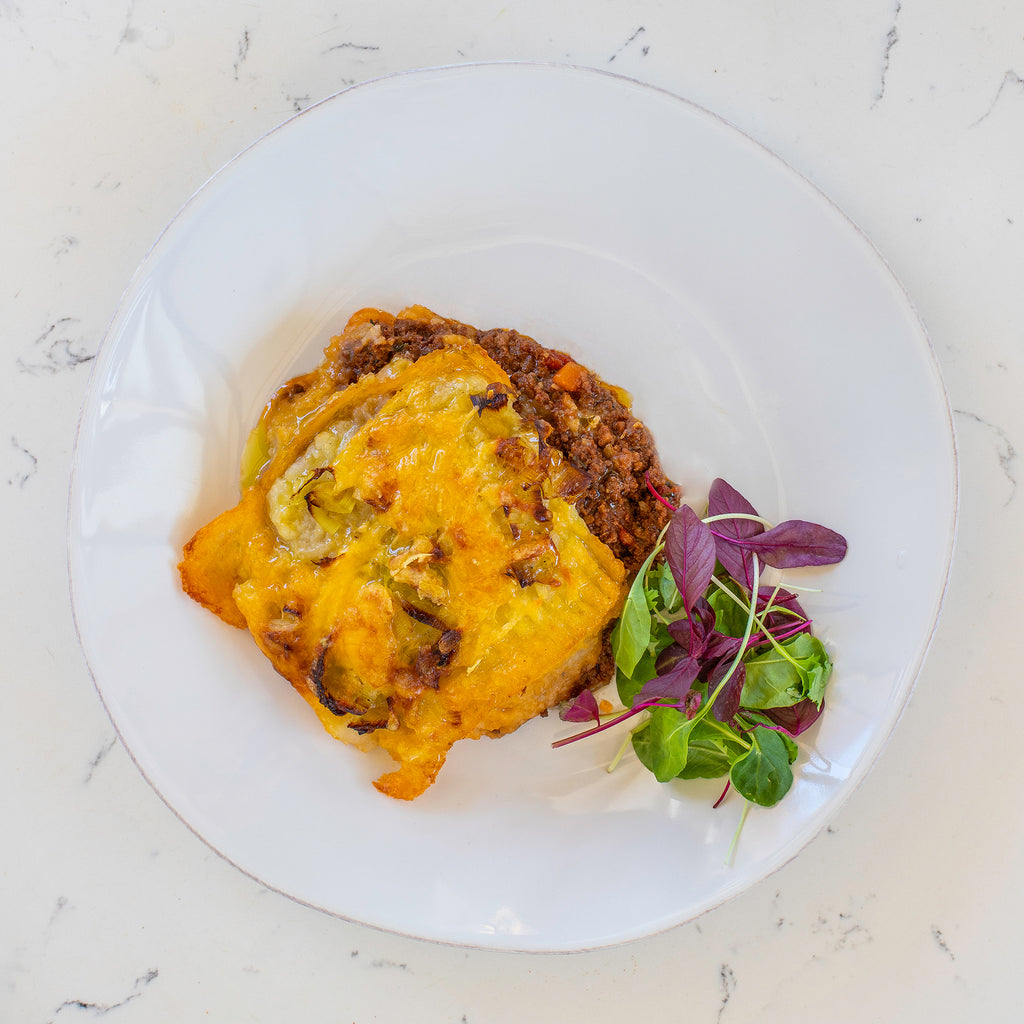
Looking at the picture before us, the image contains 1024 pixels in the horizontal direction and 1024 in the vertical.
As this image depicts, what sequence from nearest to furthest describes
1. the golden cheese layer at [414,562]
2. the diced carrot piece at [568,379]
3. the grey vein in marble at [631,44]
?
the golden cheese layer at [414,562] < the diced carrot piece at [568,379] < the grey vein in marble at [631,44]

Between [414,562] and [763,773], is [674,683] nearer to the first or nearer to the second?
[763,773]

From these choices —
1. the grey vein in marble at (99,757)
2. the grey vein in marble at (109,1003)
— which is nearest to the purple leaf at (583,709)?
the grey vein in marble at (99,757)

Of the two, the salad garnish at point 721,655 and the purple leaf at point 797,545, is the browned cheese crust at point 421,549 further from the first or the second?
the purple leaf at point 797,545

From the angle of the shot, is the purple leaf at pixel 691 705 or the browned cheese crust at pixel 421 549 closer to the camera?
the browned cheese crust at pixel 421 549

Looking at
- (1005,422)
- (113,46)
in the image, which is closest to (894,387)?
(1005,422)

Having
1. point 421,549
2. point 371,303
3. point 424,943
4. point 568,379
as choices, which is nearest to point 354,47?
point 371,303

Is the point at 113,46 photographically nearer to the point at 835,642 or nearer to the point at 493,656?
the point at 493,656
